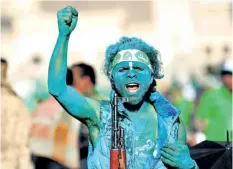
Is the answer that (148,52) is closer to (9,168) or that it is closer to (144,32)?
→ (9,168)

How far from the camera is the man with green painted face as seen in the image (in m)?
5.18

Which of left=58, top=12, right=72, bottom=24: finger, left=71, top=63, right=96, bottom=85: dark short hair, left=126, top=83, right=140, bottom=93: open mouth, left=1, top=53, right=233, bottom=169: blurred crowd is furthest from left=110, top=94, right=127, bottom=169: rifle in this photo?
left=71, top=63, right=96, bottom=85: dark short hair

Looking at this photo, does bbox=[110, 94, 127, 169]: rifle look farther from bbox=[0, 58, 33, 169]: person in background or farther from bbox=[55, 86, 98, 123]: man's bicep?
bbox=[0, 58, 33, 169]: person in background

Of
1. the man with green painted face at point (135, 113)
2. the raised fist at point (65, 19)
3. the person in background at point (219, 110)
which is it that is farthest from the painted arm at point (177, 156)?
the person in background at point (219, 110)

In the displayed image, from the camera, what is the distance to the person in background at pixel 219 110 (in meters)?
11.2

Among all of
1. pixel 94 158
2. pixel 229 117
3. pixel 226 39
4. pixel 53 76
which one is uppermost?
pixel 226 39

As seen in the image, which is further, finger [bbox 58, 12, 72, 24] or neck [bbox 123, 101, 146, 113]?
neck [bbox 123, 101, 146, 113]

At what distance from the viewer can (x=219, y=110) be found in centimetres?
1132

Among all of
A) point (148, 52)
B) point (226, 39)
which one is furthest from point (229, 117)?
point (226, 39)

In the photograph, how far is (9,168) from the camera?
9.35 m

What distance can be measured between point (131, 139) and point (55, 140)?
6.99m

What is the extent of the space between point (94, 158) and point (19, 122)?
185 inches

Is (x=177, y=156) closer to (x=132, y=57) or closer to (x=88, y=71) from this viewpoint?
(x=132, y=57)

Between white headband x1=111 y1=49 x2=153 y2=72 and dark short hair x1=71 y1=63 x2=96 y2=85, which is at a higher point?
dark short hair x1=71 y1=63 x2=96 y2=85
